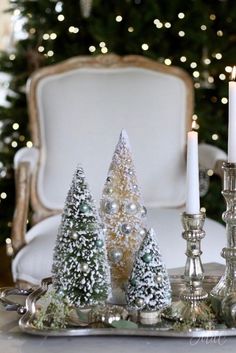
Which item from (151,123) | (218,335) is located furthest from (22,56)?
(218,335)

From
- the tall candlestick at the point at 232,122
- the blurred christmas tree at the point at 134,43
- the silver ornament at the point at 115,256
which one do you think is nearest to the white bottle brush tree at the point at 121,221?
the silver ornament at the point at 115,256

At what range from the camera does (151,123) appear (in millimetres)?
2512

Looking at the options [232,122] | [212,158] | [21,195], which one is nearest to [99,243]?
[232,122]

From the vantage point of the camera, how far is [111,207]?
4.80 feet

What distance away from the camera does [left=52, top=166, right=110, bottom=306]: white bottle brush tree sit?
1.32 m

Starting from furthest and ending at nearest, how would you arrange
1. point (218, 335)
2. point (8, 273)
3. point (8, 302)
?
point (8, 273), point (8, 302), point (218, 335)

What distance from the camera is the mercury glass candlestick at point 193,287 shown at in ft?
4.39

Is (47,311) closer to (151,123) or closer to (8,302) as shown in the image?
(8,302)

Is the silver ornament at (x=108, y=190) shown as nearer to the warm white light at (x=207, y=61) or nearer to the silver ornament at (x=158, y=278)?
the silver ornament at (x=158, y=278)

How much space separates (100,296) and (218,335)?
0.71ft

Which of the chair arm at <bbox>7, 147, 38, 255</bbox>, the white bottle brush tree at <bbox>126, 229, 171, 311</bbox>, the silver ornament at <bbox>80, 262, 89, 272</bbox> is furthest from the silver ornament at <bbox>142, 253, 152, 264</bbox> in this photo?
the chair arm at <bbox>7, 147, 38, 255</bbox>

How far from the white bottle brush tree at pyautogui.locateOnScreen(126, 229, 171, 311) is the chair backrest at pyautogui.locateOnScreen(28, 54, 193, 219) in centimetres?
112

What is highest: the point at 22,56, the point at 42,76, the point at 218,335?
the point at 22,56

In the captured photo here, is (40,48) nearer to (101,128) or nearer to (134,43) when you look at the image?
(134,43)
